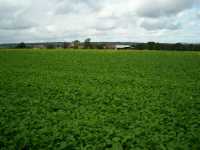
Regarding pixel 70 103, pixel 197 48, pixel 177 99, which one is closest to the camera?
pixel 70 103

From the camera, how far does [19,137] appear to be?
732 centimetres

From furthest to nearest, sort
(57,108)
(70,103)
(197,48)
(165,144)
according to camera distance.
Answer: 1. (197,48)
2. (70,103)
3. (57,108)
4. (165,144)

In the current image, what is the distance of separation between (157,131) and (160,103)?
365cm

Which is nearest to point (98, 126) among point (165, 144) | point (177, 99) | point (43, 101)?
point (165, 144)

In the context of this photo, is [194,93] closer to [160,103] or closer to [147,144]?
[160,103]

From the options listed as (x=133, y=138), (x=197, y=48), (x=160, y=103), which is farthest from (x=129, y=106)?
(x=197, y=48)

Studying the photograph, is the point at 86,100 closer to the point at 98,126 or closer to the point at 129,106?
the point at 129,106

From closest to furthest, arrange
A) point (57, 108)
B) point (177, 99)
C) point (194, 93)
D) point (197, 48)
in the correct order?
point (57, 108) < point (177, 99) < point (194, 93) < point (197, 48)

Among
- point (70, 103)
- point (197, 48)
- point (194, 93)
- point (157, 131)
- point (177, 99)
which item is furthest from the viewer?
point (197, 48)

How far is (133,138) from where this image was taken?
727 cm

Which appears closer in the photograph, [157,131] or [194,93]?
[157,131]

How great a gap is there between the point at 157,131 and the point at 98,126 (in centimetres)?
174

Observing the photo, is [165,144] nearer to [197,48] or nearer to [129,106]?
[129,106]

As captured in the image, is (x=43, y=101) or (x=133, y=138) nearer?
(x=133, y=138)
